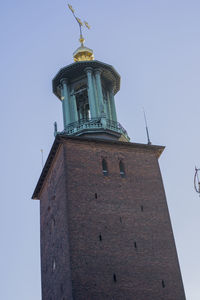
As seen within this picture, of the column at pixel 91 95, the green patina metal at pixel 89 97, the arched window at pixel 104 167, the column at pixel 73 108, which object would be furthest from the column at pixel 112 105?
the arched window at pixel 104 167

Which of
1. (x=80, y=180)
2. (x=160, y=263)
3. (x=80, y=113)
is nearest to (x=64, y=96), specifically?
(x=80, y=113)

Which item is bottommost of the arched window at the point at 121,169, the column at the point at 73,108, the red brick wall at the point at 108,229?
the red brick wall at the point at 108,229

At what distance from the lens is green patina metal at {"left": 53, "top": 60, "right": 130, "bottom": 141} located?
32.3 meters

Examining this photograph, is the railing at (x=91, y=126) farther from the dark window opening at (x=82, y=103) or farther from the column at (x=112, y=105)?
the dark window opening at (x=82, y=103)

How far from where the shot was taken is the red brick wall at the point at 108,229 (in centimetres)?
2578

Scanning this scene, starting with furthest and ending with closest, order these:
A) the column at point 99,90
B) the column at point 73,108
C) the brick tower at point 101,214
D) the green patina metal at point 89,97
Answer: the column at point 73,108 < the column at point 99,90 < the green patina metal at point 89,97 < the brick tower at point 101,214

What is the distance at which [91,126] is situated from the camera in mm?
32031

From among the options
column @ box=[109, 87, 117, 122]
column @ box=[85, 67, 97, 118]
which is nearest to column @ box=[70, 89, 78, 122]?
column @ box=[85, 67, 97, 118]

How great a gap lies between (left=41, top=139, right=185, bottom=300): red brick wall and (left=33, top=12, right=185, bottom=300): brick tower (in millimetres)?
49

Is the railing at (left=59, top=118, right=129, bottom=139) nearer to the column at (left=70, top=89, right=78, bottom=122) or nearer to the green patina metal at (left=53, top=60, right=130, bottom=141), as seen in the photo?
the green patina metal at (left=53, top=60, right=130, bottom=141)

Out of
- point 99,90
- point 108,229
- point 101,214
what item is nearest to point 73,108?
point 99,90

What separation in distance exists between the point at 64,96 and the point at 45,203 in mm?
7062

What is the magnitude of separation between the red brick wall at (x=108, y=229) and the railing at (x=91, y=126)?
1.49 meters

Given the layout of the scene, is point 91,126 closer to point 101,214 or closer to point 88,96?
point 88,96
